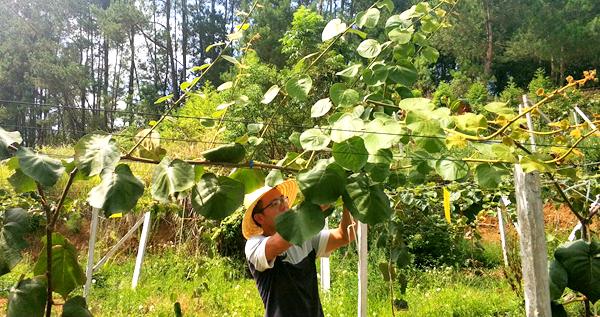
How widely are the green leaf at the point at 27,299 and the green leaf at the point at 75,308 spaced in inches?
1.4

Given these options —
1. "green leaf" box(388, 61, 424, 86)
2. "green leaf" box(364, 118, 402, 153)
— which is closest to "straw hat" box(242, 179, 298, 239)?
"green leaf" box(388, 61, 424, 86)

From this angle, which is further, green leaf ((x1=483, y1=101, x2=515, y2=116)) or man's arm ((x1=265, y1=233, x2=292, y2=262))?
man's arm ((x1=265, y1=233, x2=292, y2=262))

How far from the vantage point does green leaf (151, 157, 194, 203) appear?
72cm

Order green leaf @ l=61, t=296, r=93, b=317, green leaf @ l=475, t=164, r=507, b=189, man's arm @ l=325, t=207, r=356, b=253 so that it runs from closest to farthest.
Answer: green leaf @ l=61, t=296, r=93, b=317, green leaf @ l=475, t=164, r=507, b=189, man's arm @ l=325, t=207, r=356, b=253

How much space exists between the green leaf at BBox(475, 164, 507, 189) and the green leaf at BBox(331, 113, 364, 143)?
0.27 m

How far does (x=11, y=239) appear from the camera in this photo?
75cm

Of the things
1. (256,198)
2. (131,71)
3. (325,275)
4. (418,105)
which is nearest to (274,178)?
(418,105)

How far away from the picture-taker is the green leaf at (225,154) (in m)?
0.82

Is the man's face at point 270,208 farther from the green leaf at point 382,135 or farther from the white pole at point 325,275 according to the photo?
the white pole at point 325,275

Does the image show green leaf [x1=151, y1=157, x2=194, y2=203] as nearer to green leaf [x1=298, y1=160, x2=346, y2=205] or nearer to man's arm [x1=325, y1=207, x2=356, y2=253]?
green leaf [x1=298, y1=160, x2=346, y2=205]

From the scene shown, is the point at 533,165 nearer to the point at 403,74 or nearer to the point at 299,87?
the point at 403,74

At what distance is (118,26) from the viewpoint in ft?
55.0

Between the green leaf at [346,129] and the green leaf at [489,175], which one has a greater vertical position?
the green leaf at [346,129]

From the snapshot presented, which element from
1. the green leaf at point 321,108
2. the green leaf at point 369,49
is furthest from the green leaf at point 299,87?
the green leaf at point 369,49
